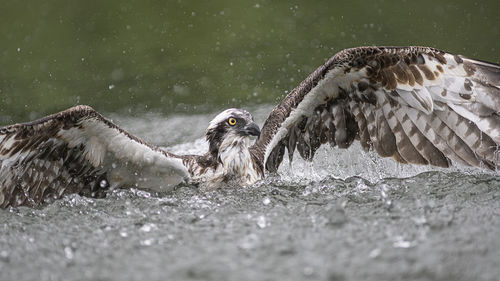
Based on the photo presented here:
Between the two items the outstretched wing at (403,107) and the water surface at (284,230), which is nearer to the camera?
the water surface at (284,230)

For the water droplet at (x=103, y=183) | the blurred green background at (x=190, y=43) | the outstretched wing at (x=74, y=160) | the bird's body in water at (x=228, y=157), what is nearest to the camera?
the outstretched wing at (x=74, y=160)

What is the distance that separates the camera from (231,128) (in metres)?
6.54

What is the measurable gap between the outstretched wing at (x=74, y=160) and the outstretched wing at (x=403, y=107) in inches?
48.6

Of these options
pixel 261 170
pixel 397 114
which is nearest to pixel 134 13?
pixel 261 170

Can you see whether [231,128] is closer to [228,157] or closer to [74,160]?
[228,157]

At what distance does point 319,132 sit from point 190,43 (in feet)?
17.6

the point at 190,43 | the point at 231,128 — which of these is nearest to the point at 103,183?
the point at 231,128

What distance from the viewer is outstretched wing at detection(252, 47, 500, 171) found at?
577 centimetres

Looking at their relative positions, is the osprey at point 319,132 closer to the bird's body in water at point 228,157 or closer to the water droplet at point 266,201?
the bird's body in water at point 228,157

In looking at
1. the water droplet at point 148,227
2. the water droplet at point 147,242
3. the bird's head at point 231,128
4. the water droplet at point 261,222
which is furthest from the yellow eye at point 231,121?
the water droplet at point 147,242

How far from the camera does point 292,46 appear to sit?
1099 cm

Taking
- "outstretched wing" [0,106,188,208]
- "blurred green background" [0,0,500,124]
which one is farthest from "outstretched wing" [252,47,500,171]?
"blurred green background" [0,0,500,124]

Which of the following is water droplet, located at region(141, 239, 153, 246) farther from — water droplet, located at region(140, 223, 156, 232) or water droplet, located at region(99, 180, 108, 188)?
water droplet, located at region(99, 180, 108, 188)

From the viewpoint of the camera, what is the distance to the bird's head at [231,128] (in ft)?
21.3
